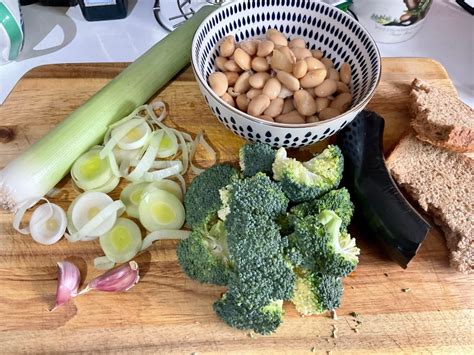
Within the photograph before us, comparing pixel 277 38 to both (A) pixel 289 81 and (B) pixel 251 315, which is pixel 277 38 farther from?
(B) pixel 251 315

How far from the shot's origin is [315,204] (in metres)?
1.24

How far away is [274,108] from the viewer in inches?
53.6

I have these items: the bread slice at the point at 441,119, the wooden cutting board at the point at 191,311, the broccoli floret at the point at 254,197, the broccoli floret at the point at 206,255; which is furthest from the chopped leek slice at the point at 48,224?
the bread slice at the point at 441,119

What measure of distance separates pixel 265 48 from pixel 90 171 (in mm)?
578

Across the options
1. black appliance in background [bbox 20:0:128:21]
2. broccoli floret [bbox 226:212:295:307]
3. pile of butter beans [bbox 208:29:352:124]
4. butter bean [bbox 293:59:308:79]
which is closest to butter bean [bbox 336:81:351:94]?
pile of butter beans [bbox 208:29:352:124]

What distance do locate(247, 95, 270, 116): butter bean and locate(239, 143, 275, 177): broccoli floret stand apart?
85 millimetres

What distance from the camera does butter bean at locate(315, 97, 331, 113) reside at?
54.1 inches

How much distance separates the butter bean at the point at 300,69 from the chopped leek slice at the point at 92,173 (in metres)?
0.56

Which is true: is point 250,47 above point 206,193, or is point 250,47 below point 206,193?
above

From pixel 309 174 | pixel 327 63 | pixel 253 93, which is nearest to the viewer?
pixel 309 174

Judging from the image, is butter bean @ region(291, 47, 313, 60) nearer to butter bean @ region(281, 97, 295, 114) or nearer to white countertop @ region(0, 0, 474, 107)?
butter bean @ region(281, 97, 295, 114)

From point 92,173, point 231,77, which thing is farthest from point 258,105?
point 92,173

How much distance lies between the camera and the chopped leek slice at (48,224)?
1.32 metres

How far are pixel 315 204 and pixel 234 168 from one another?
0.82 feet
